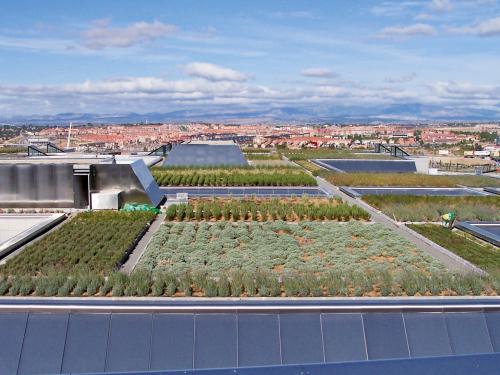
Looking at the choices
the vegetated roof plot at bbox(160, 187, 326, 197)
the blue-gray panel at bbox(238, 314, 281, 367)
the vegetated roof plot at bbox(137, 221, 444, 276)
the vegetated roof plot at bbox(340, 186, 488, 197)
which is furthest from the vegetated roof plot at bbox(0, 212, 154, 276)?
the vegetated roof plot at bbox(340, 186, 488, 197)

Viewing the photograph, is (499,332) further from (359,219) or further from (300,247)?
(359,219)

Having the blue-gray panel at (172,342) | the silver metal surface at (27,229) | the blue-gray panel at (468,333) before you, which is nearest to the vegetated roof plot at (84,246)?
the silver metal surface at (27,229)

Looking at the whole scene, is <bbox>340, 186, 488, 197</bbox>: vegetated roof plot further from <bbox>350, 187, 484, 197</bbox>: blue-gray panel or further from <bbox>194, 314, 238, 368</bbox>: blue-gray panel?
<bbox>194, 314, 238, 368</bbox>: blue-gray panel

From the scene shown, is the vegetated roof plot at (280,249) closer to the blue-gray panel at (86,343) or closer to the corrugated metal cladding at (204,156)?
the blue-gray panel at (86,343)

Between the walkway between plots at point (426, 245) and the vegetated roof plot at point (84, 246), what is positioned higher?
the vegetated roof plot at point (84, 246)

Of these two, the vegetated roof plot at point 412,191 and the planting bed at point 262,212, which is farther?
the vegetated roof plot at point 412,191

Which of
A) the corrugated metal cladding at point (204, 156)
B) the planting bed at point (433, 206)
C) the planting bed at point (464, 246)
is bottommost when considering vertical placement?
the planting bed at point (464, 246)
